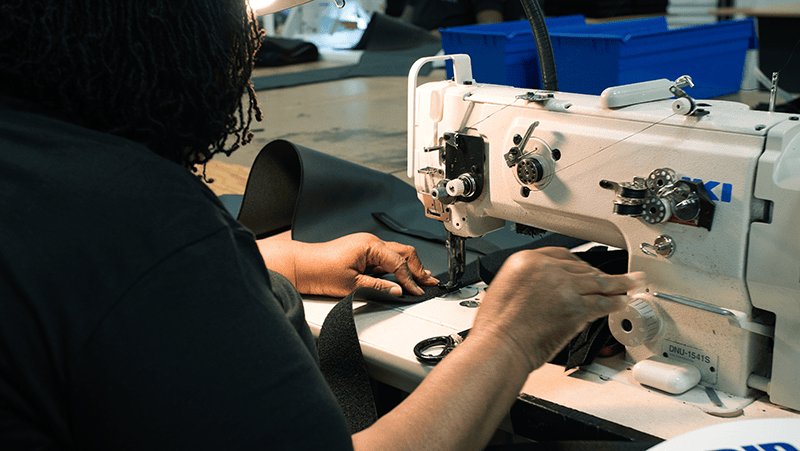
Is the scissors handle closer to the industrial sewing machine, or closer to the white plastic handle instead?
the industrial sewing machine

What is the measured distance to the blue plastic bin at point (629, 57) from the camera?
268 cm

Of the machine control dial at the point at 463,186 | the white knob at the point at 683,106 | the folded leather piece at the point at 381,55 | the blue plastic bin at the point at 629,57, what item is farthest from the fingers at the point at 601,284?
the folded leather piece at the point at 381,55

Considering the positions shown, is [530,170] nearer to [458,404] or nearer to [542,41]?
[542,41]

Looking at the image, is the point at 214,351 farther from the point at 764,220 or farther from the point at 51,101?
the point at 764,220

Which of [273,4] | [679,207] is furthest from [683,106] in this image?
[273,4]

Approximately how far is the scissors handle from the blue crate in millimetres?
2056

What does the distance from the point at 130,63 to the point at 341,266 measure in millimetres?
766

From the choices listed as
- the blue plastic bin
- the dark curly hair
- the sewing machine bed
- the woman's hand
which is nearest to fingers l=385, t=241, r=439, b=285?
the woman's hand

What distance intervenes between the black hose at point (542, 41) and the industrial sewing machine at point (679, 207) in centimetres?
11

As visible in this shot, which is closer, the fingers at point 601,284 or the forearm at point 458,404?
the forearm at point 458,404

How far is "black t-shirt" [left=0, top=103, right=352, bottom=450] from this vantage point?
0.49 meters

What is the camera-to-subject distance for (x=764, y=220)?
0.89 metres

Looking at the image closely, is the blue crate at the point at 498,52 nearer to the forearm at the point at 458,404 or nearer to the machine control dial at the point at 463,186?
the machine control dial at the point at 463,186

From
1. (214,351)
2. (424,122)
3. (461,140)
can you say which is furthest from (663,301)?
(214,351)
